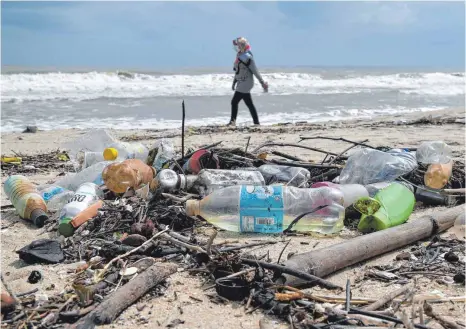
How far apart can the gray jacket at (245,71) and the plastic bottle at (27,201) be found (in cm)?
571

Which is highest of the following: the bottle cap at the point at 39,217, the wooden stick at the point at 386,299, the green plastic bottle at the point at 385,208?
the green plastic bottle at the point at 385,208

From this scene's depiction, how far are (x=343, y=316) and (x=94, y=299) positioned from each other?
3.18 feet

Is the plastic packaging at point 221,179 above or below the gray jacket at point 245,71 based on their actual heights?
below

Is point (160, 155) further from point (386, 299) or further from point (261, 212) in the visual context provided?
point (386, 299)

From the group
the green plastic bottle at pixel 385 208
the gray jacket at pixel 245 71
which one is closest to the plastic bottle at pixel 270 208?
the green plastic bottle at pixel 385 208

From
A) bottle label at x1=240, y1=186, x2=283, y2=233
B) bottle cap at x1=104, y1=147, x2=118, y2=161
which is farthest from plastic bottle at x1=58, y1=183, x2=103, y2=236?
bottle label at x1=240, y1=186, x2=283, y2=233

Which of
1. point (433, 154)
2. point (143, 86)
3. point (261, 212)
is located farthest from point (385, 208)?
point (143, 86)

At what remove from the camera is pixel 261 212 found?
9.00 ft

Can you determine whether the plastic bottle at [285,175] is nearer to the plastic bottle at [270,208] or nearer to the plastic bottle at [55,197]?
the plastic bottle at [270,208]

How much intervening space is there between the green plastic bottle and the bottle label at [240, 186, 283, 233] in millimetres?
478

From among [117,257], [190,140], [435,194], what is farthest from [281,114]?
[117,257]

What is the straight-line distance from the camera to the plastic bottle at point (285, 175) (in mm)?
3320

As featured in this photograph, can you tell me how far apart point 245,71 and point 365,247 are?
21.8 feet

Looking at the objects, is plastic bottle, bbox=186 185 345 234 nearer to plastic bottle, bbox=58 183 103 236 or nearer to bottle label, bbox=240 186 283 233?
bottle label, bbox=240 186 283 233
